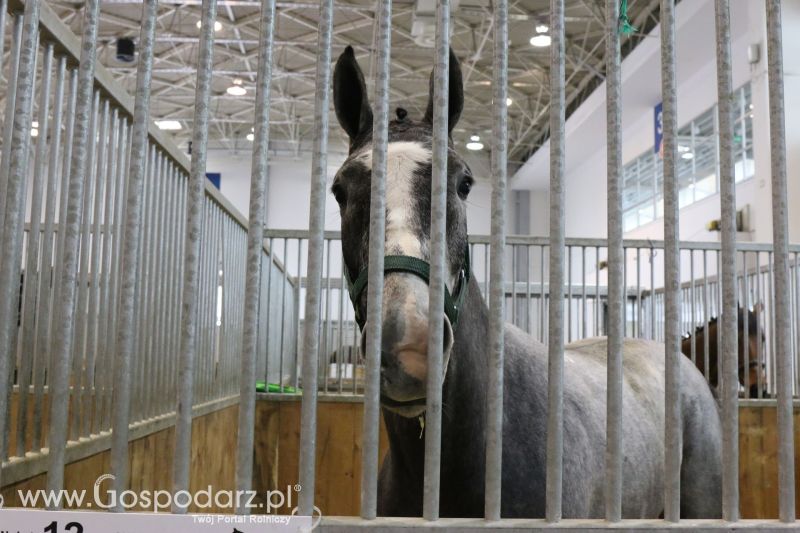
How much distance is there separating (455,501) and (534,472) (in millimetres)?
223

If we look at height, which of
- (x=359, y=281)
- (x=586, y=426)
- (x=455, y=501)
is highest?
(x=359, y=281)

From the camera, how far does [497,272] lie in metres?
1.14

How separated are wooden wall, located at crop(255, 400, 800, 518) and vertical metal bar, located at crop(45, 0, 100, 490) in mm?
3557

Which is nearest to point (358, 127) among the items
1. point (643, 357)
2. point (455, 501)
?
point (455, 501)

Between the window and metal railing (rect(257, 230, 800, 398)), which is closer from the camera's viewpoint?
metal railing (rect(257, 230, 800, 398))

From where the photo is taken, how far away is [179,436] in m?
1.04

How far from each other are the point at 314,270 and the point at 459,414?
2.31ft

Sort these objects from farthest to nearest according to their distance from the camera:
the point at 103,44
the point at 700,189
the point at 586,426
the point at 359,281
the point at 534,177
A: the point at 534,177, the point at 103,44, the point at 700,189, the point at 586,426, the point at 359,281

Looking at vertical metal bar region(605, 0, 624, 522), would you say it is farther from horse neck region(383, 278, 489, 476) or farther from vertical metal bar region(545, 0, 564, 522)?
horse neck region(383, 278, 489, 476)

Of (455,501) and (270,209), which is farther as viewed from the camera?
(270,209)

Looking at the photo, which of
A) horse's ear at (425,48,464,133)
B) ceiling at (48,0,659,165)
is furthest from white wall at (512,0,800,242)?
horse's ear at (425,48,464,133)

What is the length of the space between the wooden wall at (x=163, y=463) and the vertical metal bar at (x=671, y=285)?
1.42m

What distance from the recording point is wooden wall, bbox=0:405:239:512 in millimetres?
1853

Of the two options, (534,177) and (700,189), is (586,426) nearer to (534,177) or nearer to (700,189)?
(700,189)
